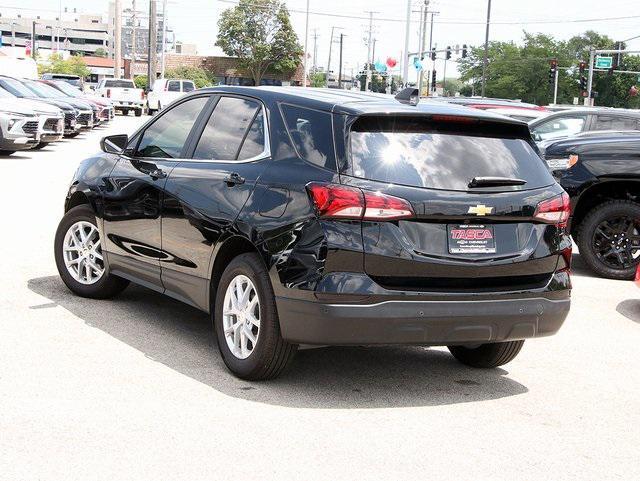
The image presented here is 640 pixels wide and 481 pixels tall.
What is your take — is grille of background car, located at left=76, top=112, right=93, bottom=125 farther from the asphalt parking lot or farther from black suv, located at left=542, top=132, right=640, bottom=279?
the asphalt parking lot

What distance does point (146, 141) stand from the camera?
7422 millimetres

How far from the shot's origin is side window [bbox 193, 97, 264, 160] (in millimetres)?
6227

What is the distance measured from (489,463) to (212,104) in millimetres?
3140

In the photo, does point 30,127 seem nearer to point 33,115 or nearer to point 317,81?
point 33,115

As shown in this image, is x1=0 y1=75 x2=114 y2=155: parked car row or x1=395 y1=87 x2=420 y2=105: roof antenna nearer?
x1=395 y1=87 x2=420 y2=105: roof antenna

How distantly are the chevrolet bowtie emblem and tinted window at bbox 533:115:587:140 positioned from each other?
10188 millimetres

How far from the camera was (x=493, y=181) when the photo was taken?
5723 millimetres

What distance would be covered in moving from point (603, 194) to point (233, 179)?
5777 millimetres

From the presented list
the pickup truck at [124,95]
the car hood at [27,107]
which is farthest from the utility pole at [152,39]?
the car hood at [27,107]

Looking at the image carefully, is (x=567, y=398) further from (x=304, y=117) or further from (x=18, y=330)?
(x=18, y=330)

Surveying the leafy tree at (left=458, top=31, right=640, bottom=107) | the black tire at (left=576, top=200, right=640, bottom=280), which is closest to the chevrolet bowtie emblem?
the black tire at (left=576, top=200, right=640, bottom=280)

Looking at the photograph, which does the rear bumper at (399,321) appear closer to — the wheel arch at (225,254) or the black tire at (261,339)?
the black tire at (261,339)

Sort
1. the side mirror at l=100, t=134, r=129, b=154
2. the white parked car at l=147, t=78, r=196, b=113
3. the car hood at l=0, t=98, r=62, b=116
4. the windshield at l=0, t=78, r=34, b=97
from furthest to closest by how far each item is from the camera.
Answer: the white parked car at l=147, t=78, r=196, b=113 → the windshield at l=0, t=78, r=34, b=97 → the car hood at l=0, t=98, r=62, b=116 → the side mirror at l=100, t=134, r=129, b=154

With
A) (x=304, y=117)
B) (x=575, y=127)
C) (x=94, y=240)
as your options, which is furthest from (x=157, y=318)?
(x=575, y=127)
